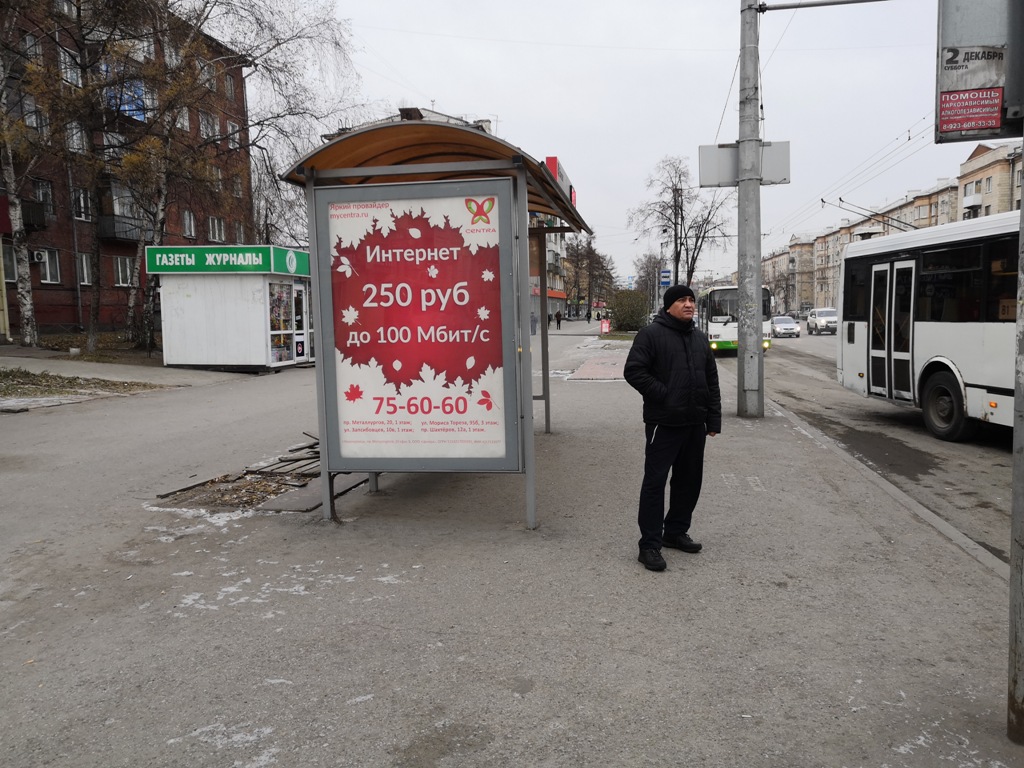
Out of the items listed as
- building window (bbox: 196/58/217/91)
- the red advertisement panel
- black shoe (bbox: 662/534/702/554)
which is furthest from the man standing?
building window (bbox: 196/58/217/91)

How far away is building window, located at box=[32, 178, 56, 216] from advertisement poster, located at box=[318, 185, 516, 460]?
1202 inches

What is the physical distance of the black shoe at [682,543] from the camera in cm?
496

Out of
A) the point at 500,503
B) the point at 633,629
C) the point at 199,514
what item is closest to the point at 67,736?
the point at 633,629

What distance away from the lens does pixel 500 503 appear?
6.40m

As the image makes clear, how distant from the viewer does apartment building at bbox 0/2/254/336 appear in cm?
1992

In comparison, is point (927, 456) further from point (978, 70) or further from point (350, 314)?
point (350, 314)

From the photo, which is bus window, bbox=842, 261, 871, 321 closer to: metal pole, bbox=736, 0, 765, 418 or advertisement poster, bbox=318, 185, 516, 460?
metal pole, bbox=736, 0, 765, 418

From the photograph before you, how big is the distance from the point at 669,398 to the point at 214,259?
17.6 metres

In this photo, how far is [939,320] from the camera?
940 cm

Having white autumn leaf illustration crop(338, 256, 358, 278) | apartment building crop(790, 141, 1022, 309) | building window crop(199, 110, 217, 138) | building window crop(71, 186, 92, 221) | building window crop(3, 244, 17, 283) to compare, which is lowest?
white autumn leaf illustration crop(338, 256, 358, 278)

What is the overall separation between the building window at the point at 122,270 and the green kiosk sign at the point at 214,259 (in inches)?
708

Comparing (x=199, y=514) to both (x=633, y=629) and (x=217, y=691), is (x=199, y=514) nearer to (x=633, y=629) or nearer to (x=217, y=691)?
(x=217, y=691)

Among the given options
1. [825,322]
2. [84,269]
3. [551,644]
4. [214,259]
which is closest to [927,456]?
[551,644]

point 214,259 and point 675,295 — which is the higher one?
point 214,259
